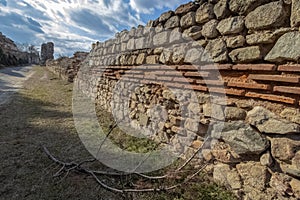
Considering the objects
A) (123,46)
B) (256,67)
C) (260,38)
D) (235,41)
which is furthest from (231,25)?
(123,46)

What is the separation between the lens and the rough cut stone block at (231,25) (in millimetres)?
1921

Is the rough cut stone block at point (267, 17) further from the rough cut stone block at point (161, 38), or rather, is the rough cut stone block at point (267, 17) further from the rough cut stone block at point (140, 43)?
the rough cut stone block at point (140, 43)

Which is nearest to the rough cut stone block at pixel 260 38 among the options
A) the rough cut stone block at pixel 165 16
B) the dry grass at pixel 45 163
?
the rough cut stone block at pixel 165 16

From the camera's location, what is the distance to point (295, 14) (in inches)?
60.9

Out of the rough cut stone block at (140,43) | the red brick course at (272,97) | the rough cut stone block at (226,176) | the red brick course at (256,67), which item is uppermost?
the rough cut stone block at (140,43)

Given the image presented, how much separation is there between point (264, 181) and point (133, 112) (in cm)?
244

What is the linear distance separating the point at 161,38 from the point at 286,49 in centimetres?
167

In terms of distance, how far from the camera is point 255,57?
179 centimetres

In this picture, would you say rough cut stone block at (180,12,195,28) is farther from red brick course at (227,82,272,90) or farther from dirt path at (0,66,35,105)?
dirt path at (0,66,35,105)

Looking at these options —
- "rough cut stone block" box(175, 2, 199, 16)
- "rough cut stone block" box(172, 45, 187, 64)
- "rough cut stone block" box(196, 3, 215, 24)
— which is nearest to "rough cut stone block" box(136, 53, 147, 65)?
"rough cut stone block" box(172, 45, 187, 64)

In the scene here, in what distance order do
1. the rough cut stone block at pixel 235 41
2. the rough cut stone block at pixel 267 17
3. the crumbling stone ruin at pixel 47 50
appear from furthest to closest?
1. the crumbling stone ruin at pixel 47 50
2. the rough cut stone block at pixel 235 41
3. the rough cut stone block at pixel 267 17

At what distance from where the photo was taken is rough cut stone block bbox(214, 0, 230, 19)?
2.05 meters

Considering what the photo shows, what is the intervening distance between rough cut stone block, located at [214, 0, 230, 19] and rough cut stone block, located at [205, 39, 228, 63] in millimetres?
235

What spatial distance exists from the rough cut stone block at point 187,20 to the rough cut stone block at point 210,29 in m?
0.22
